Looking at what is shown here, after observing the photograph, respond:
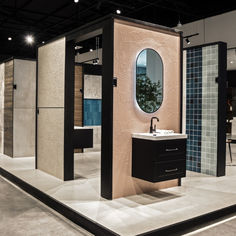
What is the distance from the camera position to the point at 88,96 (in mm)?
8281

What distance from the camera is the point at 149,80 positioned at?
402 centimetres

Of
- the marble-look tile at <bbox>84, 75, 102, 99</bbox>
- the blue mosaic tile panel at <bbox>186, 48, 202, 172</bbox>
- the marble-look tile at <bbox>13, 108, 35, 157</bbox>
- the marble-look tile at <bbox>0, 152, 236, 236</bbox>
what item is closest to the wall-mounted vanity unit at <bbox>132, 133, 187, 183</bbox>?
the marble-look tile at <bbox>0, 152, 236, 236</bbox>

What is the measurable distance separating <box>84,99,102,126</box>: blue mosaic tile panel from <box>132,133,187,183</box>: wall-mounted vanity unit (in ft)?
15.0

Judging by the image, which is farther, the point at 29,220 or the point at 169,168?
the point at 169,168

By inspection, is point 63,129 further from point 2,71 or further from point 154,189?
point 2,71

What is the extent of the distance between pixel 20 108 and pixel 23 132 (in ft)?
1.70

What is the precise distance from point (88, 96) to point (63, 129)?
3.78m

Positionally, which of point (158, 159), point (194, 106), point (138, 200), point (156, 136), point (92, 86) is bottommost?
point (138, 200)

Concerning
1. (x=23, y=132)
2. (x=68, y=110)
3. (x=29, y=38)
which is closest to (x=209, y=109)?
(x=68, y=110)

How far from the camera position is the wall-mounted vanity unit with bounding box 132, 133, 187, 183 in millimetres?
3469

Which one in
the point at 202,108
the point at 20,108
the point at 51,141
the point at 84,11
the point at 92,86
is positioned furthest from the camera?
the point at 84,11

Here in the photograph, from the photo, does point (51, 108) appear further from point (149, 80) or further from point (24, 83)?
point (24, 83)

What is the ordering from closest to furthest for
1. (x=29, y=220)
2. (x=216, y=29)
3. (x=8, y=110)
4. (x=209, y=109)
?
(x=29, y=220)
(x=209, y=109)
(x=8, y=110)
(x=216, y=29)

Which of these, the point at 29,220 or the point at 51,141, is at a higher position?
the point at 51,141
